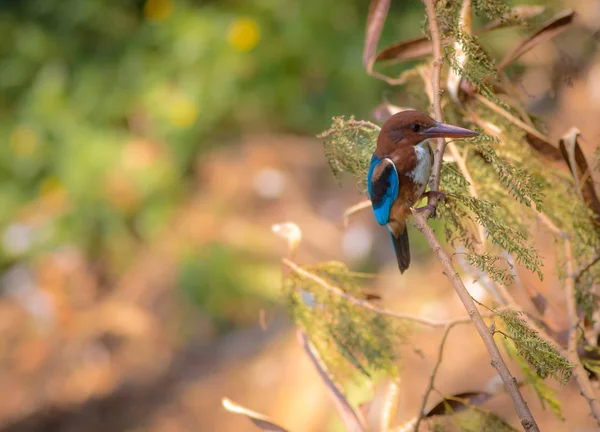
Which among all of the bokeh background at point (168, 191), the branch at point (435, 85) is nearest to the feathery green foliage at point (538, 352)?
the branch at point (435, 85)

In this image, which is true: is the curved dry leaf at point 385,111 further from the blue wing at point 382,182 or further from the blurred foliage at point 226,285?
the blurred foliage at point 226,285

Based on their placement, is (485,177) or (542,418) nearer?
(485,177)

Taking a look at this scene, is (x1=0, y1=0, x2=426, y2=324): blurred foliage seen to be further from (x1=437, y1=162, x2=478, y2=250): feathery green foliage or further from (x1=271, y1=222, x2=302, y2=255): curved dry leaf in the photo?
(x1=437, y1=162, x2=478, y2=250): feathery green foliage

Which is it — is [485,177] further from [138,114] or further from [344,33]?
[138,114]

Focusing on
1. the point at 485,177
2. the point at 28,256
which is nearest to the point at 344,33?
the point at 28,256

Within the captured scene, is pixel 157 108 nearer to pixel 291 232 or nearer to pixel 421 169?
pixel 291 232

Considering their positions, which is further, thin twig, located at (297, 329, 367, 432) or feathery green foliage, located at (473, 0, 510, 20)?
thin twig, located at (297, 329, 367, 432)

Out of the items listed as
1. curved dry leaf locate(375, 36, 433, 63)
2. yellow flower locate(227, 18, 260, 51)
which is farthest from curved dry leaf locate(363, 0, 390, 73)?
yellow flower locate(227, 18, 260, 51)
